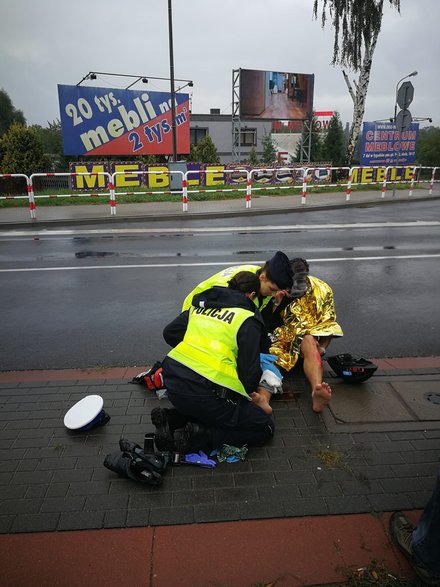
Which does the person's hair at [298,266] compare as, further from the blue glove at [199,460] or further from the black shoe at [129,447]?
the black shoe at [129,447]

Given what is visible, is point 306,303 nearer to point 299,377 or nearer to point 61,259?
point 299,377

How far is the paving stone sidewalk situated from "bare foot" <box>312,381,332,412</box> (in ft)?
0.30

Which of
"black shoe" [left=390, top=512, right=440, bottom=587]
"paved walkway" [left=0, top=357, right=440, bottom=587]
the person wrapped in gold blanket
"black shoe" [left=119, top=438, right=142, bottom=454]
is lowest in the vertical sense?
"paved walkway" [left=0, top=357, right=440, bottom=587]

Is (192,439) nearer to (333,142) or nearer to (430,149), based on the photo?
(333,142)

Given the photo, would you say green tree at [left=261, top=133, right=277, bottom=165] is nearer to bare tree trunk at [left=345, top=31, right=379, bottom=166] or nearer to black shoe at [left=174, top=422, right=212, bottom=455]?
bare tree trunk at [left=345, top=31, right=379, bottom=166]

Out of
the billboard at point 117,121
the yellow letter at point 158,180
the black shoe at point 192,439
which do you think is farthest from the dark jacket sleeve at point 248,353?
the billboard at point 117,121

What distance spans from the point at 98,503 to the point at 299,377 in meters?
2.11

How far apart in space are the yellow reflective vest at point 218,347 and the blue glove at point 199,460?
477mm

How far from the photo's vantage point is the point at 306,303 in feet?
13.3

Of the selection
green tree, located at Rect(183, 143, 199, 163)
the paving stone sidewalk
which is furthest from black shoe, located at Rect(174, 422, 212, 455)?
green tree, located at Rect(183, 143, 199, 163)

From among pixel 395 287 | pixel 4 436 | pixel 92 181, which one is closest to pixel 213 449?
pixel 4 436

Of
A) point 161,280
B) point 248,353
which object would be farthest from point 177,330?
point 161,280

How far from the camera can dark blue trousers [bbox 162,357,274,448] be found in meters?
2.96

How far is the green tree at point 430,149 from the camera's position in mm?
54812
